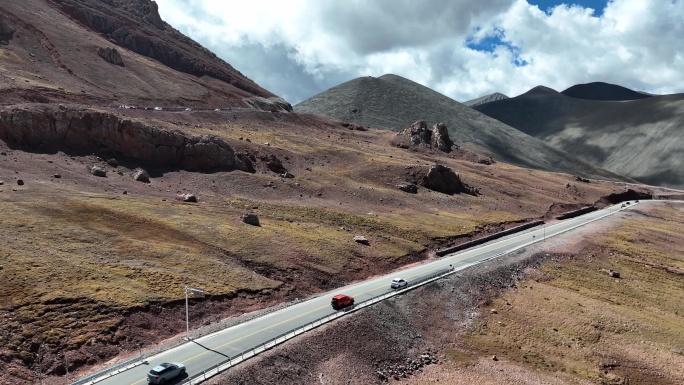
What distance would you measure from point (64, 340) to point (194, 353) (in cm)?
898

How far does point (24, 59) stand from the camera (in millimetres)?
123438

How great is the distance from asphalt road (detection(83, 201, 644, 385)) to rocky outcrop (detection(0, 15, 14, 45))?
12506 centimetres

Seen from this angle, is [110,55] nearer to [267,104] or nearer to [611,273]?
[267,104]

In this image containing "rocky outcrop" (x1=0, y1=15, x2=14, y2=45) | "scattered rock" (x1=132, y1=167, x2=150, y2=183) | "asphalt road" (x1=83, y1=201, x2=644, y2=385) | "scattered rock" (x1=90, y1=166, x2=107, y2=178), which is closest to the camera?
"asphalt road" (x1=83, y1=201, x2=644, y2=385)

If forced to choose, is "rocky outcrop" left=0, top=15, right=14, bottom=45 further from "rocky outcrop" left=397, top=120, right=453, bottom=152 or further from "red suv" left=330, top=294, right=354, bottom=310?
"red suv" left=330, top=294, right=354, bottom=310

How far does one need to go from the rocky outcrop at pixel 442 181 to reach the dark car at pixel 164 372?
85702mm

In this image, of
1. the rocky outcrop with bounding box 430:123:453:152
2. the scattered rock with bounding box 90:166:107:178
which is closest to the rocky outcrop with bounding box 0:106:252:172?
the scattered rock with bounding box 90:166:107:178

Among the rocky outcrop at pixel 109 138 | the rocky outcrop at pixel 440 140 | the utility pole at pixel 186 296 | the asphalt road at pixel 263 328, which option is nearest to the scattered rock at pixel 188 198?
the rocky outcrop at pixel 109 138

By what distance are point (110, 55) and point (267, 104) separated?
5308 cm

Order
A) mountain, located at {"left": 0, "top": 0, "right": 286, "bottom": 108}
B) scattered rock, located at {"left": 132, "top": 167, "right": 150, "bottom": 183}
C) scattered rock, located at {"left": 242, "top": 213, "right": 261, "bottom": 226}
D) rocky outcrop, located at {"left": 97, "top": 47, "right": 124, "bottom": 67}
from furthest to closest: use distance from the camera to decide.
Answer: rocky outcrop, located at {"left": 97, "top": 47, "right": 124, "bottom": 67}
mountain, located at {"left": 0, "top": 0, "right": 286, "bottom": 108}
scattered rock, located at {"left": 132, "top": 167, "right": 150, "bottom": 183}
scattered rock, located at {"left": 242, "top": 213, "right": 261, "bottom": 226}

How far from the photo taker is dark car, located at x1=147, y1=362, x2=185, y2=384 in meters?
30.2

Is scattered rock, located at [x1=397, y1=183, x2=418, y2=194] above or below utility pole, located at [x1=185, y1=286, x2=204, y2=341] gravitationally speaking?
above

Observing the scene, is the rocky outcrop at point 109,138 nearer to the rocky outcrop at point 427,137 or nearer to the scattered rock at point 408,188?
the scattered rock at point 408,188

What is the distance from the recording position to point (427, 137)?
171 metres
